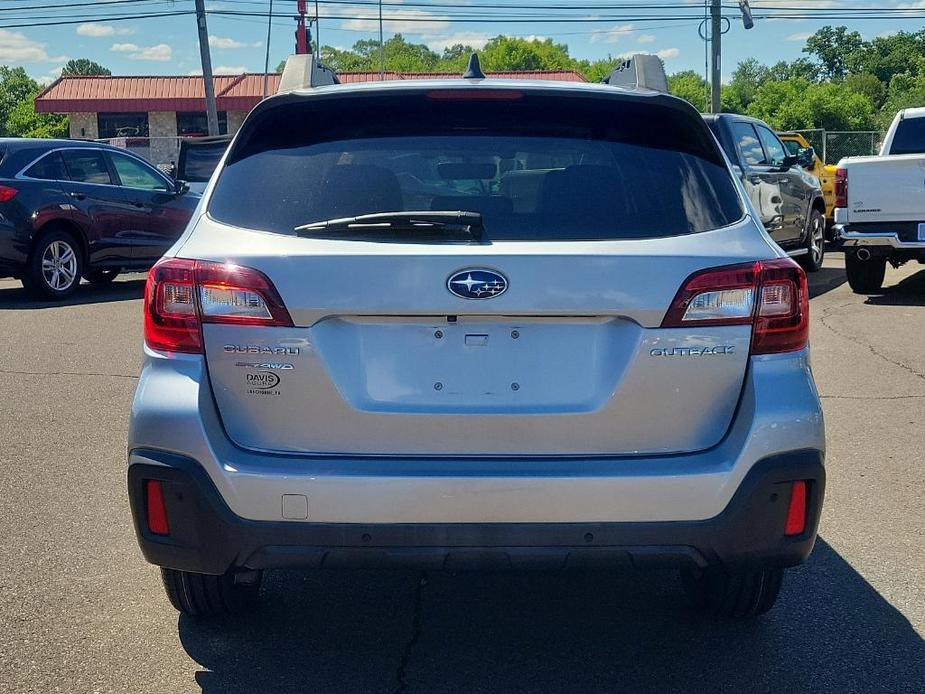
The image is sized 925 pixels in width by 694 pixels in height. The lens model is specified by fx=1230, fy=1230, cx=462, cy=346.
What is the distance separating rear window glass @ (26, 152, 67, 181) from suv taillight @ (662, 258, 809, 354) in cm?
Answer: 1144

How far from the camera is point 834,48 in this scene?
130m

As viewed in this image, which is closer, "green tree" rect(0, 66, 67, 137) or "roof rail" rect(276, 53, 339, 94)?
"roof rail" rect(276, 53, 339, 94)

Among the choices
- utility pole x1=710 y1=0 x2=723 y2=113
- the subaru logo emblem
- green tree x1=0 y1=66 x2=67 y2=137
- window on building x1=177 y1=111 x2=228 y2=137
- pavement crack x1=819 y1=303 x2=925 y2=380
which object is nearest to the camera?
the subaru logo emblem

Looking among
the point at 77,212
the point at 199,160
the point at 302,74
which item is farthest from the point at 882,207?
the point at 199,160

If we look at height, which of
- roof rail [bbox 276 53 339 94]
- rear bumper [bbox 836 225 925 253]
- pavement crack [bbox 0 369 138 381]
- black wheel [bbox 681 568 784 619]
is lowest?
pavement crack [bbox 0 369 138 381]

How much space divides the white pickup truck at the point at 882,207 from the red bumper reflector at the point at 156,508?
10.1 metres

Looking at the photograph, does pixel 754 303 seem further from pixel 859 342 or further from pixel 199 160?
pixel 199 160

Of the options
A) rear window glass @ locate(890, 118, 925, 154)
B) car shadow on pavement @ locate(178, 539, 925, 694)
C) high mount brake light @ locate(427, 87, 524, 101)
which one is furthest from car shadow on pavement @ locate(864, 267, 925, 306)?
high mount brake light @ locate(427, 87, 524, 101)

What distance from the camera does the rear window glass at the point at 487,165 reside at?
3.42m

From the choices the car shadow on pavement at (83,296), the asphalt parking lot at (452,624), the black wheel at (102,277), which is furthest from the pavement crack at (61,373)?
the black wheel at (102,277)

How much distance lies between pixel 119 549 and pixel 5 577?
1.50 feet

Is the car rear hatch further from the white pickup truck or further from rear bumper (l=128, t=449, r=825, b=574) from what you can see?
the white pickup truck

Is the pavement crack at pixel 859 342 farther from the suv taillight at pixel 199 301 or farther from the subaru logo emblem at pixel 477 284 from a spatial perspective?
the suv taillight at pixel 199 301

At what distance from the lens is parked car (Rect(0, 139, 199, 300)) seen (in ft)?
43.0
